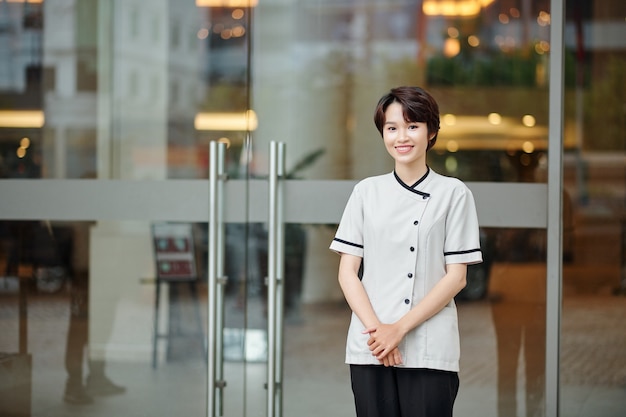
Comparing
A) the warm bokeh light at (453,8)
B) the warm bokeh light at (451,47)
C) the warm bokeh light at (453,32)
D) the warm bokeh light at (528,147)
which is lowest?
the warm bokeh light at (528,147)

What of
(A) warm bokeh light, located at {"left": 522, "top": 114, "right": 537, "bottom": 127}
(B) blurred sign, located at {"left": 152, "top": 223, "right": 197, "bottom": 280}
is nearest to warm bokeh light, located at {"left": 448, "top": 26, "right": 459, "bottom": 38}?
(A) warm bokeh light, located at {"left": 522, "top": 114, "right": 537, "bottom": 127}

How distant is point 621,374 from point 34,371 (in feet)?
8.86

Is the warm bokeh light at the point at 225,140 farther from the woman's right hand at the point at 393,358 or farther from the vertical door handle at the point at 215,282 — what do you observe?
the woman's right hand at the point at 393,358

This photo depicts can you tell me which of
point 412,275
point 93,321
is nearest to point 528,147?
point 412,275

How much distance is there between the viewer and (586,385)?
4125 millimetres

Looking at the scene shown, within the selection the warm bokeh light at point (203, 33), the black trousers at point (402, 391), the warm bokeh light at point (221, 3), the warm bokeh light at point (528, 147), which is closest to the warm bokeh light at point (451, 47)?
the warm bokeh light at point (528, 147)

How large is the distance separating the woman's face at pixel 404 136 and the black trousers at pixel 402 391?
1.98 ft

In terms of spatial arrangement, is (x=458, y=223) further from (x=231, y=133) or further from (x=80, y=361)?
(x=80, y=361)

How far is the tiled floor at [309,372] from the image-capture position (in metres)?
4.09

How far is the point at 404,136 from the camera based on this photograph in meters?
2.56

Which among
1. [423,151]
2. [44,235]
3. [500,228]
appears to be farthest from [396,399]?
[44,235]

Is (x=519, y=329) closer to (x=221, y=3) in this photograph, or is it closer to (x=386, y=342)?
(x=386, y=342)

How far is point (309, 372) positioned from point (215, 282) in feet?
2.17

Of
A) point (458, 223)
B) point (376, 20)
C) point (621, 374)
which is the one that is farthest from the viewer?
point (376, 20)
